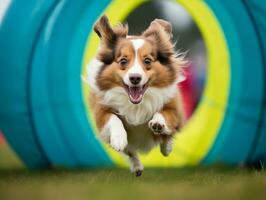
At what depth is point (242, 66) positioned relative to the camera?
596 centimetres

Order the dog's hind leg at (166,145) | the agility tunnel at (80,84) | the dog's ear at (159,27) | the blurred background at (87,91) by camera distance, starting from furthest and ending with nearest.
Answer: the agility tunnel at (80,84), the blurred background at (87,91), the dog's hind leg at (166,145), the dog's ear at (159,27)

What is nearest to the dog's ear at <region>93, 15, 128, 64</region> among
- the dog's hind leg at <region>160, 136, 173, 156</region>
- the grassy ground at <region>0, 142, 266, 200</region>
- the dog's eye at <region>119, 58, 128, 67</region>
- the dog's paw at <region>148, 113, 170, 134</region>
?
the dog's eye at <region>119, 58, 128, 67</region>

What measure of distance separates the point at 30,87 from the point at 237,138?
184cm

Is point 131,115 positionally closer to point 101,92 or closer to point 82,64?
point 101,92

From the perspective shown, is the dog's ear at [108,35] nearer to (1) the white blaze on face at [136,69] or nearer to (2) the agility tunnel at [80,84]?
(1) the white blaze on face at [136,69]

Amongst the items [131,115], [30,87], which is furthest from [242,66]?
[30,87]

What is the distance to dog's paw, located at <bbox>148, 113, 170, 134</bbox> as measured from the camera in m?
5.03

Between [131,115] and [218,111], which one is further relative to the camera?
[218,111]

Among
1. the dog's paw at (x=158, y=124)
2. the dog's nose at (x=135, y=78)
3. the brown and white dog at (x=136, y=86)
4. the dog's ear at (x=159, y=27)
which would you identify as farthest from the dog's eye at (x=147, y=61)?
the dog's paw at (x=158, y=124)

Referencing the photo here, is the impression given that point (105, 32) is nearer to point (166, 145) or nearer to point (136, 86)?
point (136, 86)

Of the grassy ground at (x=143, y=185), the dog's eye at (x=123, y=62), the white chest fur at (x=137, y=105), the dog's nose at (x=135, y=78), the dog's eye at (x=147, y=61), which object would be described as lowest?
the grassy ground at (x=143, y=185)

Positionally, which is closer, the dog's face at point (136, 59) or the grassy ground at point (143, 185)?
the dog's face at point (136, 59)

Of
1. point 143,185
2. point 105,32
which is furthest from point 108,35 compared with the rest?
point 143,185

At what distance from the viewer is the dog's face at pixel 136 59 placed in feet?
16.3
